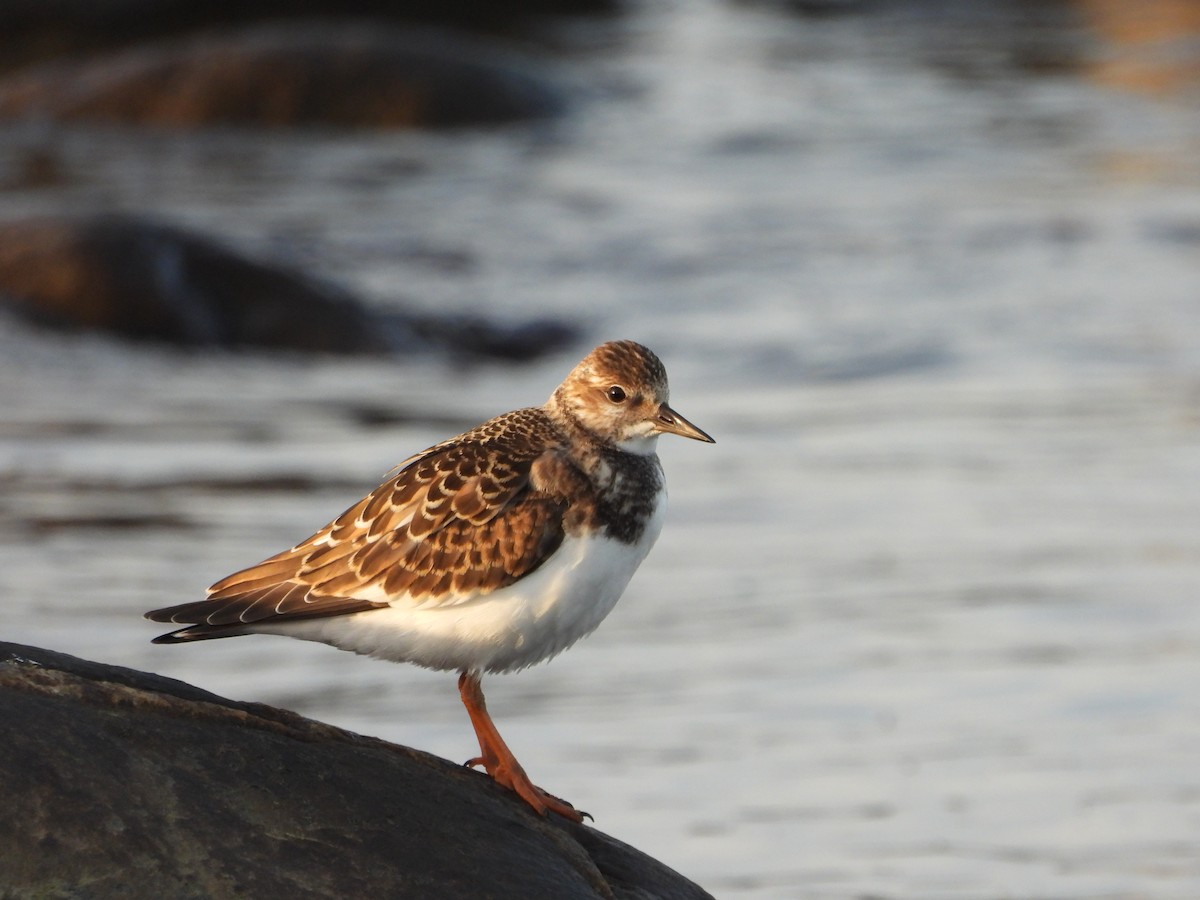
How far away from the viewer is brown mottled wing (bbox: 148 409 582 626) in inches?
204

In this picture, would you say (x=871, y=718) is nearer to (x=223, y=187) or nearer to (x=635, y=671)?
(x=635, y=671)

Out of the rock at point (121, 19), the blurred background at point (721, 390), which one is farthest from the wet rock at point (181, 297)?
the rock at point (121, 19)

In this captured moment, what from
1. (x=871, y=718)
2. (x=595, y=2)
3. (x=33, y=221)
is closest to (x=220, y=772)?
(x=871, y=718)

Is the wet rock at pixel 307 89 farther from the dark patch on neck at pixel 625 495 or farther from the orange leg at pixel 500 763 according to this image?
the orange leg at pixel 500 763

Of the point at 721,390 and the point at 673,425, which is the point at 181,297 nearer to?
the point at 721,390

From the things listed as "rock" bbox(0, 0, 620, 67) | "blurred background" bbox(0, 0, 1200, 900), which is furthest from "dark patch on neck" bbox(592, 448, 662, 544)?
"rock" bbox(0, 0, 620, 67)

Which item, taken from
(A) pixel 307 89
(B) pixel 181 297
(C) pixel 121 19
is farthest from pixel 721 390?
(C) pixel 121 19

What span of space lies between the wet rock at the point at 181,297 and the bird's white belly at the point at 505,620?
8229 millimetres

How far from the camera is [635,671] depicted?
8320 mm

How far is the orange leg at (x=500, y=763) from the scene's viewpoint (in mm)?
5328

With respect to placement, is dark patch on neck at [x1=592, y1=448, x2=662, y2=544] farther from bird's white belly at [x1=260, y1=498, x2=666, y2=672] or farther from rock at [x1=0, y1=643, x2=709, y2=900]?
rock at [x1=0, y1=643, x2=709, y2=900]

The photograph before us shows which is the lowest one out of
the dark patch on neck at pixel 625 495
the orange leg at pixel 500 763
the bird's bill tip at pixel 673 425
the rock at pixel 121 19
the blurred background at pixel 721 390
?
the blurred background at pixel 721 390

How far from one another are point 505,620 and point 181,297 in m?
8.87

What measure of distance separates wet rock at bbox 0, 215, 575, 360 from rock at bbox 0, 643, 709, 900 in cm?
852
